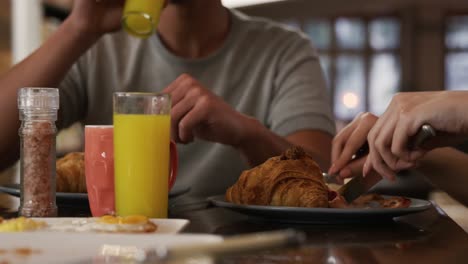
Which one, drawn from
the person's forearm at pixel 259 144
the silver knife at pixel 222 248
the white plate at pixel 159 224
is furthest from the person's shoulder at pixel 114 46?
the silver knife at pixel 222 248

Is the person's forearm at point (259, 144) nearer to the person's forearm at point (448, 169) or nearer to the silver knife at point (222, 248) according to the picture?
the person's forearm at point (448, 169)

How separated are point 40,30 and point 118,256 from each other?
3.14 m

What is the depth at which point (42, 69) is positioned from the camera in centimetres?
166

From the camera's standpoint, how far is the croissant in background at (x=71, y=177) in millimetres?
1210

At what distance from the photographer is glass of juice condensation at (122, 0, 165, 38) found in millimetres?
1336

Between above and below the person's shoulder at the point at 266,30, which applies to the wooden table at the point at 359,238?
below

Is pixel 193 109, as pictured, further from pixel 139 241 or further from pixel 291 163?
pixel 139 241

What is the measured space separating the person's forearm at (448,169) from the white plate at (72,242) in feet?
2.57

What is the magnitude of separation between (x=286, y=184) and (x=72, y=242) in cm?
39

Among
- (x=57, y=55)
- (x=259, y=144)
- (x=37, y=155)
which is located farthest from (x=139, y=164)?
(x=57, y=55)

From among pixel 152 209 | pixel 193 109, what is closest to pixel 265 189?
pixel 152 209

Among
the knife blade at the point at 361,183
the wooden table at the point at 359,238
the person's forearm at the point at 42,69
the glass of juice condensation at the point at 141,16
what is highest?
the glass of juice condensation at the point at 141,16

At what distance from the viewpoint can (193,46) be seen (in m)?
2.00

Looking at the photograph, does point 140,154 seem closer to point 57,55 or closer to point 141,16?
point 141,16
